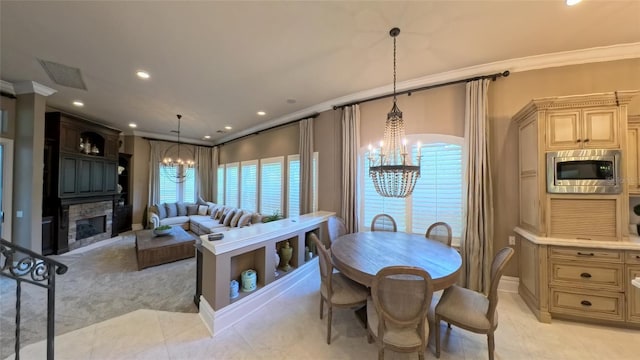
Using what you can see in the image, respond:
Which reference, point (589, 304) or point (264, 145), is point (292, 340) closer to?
point (589, 304)

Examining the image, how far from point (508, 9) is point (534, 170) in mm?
1771

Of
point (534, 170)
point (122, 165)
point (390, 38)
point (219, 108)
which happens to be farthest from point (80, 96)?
point (534, 170)

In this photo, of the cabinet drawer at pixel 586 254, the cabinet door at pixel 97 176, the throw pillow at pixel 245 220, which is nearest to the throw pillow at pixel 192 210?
the cabinet door at pixel 97 176

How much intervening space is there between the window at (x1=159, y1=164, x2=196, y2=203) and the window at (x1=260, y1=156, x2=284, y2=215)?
3.67 m

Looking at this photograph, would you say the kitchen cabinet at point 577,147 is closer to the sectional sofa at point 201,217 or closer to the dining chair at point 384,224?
the dining chair at point 384,224

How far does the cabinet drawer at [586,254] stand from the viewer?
2.33 metres

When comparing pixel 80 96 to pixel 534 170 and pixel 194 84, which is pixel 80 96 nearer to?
pixel 194 84

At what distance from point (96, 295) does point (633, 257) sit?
639cm

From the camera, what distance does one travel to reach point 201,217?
23.7ft

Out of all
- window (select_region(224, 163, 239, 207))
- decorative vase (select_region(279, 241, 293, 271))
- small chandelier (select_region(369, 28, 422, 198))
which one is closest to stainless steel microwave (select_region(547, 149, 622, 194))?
small chandelier (select_region(369, 28, 422, 198))

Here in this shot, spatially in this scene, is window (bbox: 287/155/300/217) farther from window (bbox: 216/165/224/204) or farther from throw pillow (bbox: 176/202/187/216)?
throw pillow (bbox: 176/202/187/216)

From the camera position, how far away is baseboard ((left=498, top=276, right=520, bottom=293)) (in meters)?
3.06

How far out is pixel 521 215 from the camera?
300 cm

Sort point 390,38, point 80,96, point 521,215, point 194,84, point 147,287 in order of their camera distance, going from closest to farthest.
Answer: point 390,38 → point 521,215 → point 147,287 → point 194,84 → point 80,96
